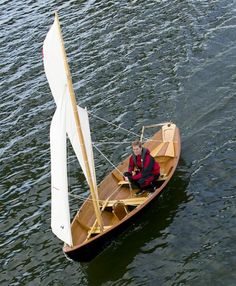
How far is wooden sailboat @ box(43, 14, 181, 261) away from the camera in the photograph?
54.1 feet

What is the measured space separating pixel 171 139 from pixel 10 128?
389 inches

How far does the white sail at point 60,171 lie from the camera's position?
54.0ft

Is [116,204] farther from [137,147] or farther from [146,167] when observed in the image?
[137,147]

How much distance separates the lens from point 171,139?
23250mm

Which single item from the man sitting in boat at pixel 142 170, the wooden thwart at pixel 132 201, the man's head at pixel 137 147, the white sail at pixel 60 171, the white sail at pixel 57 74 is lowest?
the wooden thwart at pixel 132 201

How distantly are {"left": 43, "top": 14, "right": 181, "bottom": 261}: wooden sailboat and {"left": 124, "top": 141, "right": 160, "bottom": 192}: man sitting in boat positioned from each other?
16.6 inches

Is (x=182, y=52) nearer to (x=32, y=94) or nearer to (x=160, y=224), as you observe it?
(x=32, y=94)

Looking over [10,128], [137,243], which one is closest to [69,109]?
[137,243]

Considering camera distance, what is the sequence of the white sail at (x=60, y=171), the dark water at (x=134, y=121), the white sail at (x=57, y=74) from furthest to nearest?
the dark water at (x=134, y=121) → the white sail at (x=60, y=171) → the white sail at (x=57, y=74)

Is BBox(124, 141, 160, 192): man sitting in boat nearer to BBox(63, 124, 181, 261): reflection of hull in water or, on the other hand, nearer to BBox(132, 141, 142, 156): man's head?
BBox(132, 141, 142, 156): man's head

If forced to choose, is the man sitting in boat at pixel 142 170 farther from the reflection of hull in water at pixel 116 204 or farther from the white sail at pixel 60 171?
the white sail at pixel 60 171

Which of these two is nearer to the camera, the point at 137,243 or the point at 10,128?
the point at 137,243

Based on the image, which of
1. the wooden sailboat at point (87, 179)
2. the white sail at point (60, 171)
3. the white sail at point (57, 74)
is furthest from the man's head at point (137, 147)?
the white sail at point (60, 171)

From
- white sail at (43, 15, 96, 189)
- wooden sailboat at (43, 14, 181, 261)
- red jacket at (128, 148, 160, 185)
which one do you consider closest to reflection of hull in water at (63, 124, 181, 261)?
wooden sailboat at (43, 14, 181, 261)
